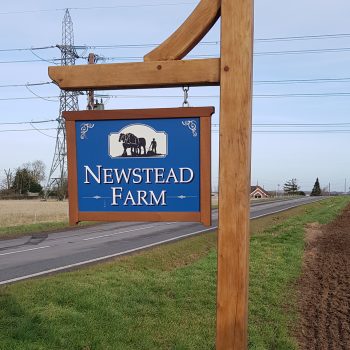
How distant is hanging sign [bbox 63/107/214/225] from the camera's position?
11.3ft

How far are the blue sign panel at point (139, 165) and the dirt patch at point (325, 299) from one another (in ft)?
9.88

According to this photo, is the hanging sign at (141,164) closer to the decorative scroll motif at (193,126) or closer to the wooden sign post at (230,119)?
the decorative scroll motif at (193,126)

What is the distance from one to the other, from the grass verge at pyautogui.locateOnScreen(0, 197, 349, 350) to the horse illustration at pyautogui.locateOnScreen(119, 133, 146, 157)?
242cm

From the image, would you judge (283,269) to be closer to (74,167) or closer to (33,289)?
(33,289)

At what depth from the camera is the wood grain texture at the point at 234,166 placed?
126 inches

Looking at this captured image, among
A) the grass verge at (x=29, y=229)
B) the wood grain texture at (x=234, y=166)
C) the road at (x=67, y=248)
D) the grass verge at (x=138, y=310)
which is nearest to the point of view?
the wood grain texture at (x=234, y=166)

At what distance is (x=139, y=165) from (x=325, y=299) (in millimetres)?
5301

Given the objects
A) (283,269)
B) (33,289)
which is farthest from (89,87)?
(283,269)

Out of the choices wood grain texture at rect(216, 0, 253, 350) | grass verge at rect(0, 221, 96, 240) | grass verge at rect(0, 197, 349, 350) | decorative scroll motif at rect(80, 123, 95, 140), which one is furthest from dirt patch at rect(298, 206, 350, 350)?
grass verge at rect(0, 221, 96, 240)

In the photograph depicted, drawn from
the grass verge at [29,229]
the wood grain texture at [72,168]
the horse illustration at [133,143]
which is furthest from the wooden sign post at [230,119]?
the grass verge at [29,229]

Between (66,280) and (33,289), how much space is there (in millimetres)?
896

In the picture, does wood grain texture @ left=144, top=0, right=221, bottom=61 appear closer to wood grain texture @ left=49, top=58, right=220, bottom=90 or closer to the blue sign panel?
wood grain texture @ left=49, top=58, right=220, bottom=90

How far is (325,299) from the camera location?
7.73 meters

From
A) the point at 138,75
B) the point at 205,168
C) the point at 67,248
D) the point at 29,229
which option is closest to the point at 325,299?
the point at 205,168
